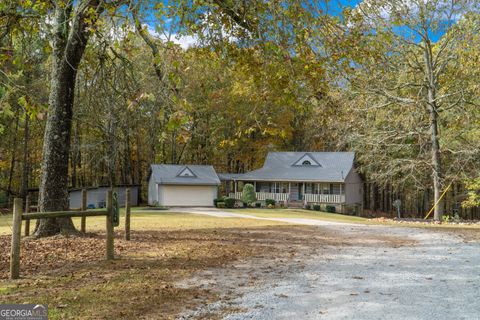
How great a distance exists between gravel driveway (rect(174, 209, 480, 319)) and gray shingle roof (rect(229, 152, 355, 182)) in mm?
28524

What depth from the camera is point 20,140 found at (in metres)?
37.2

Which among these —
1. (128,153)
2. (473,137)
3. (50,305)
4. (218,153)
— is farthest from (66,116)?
(218,153)

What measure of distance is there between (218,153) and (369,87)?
26.1 metres

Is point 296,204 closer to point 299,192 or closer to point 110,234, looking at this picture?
point 299,192

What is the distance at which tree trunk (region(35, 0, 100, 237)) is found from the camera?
424 inches

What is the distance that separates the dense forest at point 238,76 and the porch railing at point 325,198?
12.7ft

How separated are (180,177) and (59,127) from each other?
1055 inches

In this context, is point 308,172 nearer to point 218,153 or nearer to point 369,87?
point 218,153

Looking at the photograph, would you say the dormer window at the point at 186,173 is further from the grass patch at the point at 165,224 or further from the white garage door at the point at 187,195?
the grass patch at the point at 165,224

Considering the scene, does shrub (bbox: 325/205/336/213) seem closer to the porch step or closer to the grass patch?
the porch step

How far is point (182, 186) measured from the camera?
37656 mm

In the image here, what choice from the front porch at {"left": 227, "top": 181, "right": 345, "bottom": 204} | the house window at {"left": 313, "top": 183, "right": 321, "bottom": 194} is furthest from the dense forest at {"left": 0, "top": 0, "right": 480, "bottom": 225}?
the house window at {"left": 313, "top": 183, "right": 321, "bottom": 194}

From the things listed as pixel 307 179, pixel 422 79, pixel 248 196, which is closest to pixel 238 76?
pixel 422 79

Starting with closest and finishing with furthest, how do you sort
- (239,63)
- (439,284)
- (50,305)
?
(50,305) < (439,284) < (239,63)
